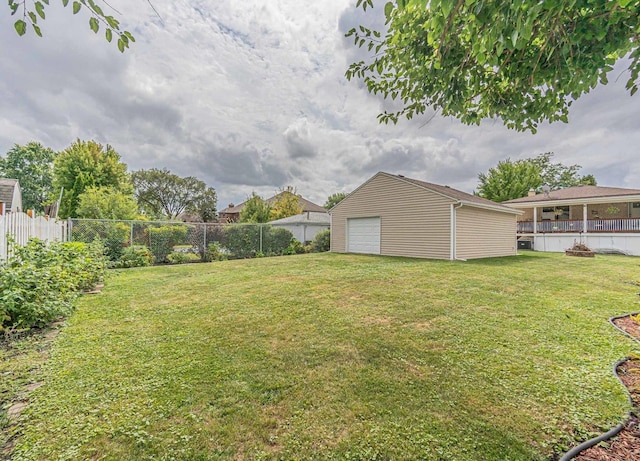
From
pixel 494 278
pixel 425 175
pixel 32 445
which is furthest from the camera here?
pixel 425 175

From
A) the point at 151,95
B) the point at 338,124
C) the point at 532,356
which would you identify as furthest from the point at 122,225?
the point at 532,356

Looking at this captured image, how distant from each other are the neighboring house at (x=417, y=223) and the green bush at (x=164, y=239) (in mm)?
7819

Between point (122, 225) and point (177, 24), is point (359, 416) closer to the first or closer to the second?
point (177, 24)

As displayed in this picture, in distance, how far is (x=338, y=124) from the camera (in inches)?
486

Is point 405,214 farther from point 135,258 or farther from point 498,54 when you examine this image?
point 498,54

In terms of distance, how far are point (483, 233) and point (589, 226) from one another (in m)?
9.59

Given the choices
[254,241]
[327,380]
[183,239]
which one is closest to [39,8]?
[327,380]

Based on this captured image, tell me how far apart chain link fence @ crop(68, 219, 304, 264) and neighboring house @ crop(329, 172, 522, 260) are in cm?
362

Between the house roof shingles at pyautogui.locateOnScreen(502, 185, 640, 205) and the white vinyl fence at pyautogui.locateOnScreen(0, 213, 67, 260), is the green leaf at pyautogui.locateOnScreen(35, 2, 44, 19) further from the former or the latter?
the house roof shingles at pyautogui.locateOnScreen(502, 185, 640, 205)

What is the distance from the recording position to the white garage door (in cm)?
1388

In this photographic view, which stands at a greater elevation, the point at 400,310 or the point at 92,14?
the point at 92,14

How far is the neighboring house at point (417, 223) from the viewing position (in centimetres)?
1150

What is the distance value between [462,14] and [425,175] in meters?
18.2

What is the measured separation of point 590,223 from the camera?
16781 millimetres
